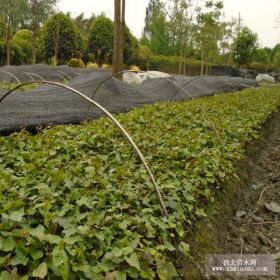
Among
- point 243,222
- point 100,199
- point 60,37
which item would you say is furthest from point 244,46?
point 100,199

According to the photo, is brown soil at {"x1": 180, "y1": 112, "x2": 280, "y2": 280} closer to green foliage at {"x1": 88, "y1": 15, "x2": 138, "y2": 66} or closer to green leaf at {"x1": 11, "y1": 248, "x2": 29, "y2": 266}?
green leaf at {"x1": 11, "y1": 248, "x2": 29, "y2": 266}

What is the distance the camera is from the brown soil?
112 inches

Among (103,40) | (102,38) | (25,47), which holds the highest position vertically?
(102,38)

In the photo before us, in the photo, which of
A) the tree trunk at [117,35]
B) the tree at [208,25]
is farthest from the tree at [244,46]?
the tree trunk at [117,35]

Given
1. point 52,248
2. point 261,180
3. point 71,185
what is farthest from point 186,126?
point 52,248

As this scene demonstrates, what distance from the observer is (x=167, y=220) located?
2.43m

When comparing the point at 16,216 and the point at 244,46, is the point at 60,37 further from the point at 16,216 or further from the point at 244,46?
the point at 16,216

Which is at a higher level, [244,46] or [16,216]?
[244,46]

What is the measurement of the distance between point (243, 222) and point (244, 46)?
32.4m

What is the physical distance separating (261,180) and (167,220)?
3.34m

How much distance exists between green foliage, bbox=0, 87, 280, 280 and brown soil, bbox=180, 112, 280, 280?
0.18 m

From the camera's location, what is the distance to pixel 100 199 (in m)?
2.45

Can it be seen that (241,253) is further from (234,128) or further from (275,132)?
(275,132)

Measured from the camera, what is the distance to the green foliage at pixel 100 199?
5.98ft
